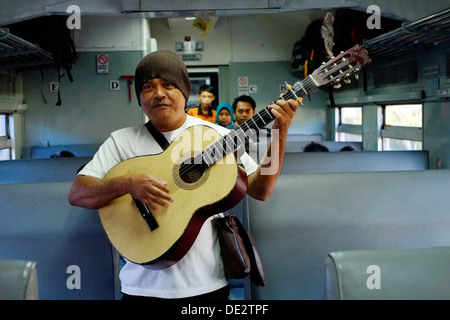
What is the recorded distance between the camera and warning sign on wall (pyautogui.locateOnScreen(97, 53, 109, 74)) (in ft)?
24.2

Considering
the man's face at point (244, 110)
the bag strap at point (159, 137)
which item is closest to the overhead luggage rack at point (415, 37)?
the man's face at point (244, 110)

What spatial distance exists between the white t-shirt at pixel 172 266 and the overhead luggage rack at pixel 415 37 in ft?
7.87

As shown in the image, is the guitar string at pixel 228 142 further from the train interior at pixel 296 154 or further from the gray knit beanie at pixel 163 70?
the gray knit beanie at pixel 163 70

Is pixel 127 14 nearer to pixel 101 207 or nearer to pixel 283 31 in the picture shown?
pixel 101 207

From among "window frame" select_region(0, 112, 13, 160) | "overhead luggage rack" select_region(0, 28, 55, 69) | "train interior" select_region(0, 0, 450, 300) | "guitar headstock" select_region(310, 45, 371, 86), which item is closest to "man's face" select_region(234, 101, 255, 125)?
"train interior" select_region(0, 0, 450, 300)

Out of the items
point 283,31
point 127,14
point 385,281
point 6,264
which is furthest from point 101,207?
point 283,31

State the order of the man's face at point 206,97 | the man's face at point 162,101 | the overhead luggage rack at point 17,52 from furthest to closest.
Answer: the man's face at point 206,97 < the overhead luggage rack at point 17,52 < the man's face at point 162,101

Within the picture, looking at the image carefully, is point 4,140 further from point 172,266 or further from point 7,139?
point 172,266

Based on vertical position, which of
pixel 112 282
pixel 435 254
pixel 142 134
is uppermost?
pixel 142 134

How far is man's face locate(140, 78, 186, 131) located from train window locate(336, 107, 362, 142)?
5.40 m

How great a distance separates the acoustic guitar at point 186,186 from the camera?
5.19 ft

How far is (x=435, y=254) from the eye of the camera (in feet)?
3.97

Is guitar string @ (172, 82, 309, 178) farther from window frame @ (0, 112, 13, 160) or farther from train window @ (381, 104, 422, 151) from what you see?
window frame @ (0, 112, 13, 160)
